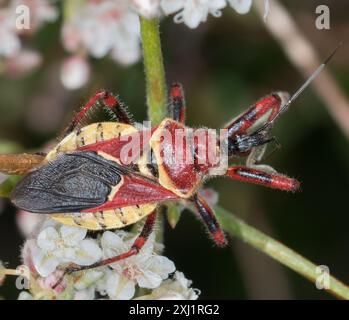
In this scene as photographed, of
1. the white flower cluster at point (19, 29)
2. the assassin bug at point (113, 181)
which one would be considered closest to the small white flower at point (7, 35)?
the white flower cluster at point (19, 29)

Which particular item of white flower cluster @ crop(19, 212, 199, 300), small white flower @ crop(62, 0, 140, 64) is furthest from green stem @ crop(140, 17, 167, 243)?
small white flower @ crop(62, 0, 140, 64)

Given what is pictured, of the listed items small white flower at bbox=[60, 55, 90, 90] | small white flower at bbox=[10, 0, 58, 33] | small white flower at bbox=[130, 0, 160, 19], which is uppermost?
small white flower at bbox=[10, 0, 58, 33]

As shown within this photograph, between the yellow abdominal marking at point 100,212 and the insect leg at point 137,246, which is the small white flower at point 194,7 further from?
the insect leg at point 137,246

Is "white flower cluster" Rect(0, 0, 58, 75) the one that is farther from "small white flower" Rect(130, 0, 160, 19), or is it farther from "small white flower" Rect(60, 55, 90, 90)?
"small white flower" Rect(130, 0, 160, 19)

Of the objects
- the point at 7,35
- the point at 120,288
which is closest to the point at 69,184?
the point at 120,288

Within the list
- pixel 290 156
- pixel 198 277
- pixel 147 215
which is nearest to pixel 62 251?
pixel 147 215
